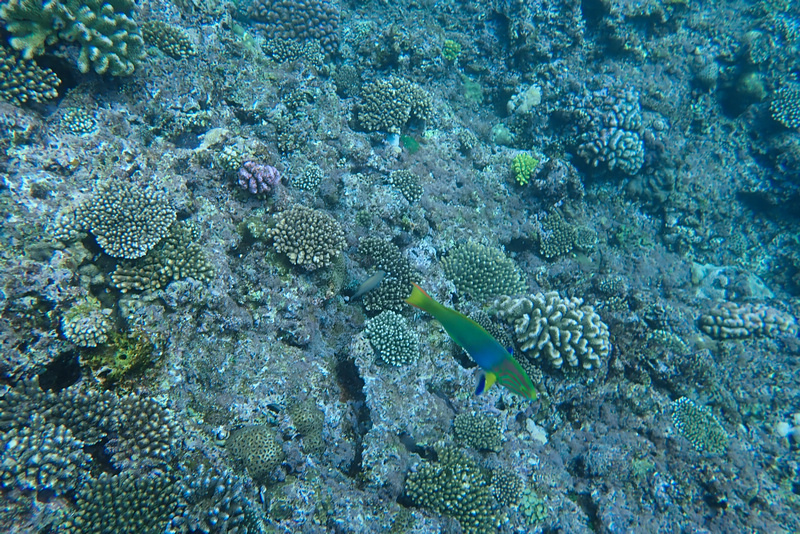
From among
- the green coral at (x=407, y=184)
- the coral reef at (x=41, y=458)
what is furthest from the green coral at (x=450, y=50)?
the coral reef at (x=41, y=458)

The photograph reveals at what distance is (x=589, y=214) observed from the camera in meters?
10.3

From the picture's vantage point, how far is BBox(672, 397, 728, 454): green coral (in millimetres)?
7043

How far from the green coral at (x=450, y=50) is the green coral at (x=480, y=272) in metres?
6.57

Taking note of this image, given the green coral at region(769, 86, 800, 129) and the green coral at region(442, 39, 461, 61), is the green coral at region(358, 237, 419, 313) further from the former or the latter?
the green coral at region(769, 86, 800, 129)

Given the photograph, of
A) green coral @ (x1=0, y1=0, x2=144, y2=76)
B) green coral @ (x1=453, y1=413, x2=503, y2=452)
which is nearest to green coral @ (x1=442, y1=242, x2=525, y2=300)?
green coral @ (x1=453, y1=413, x2=503, y2=452)

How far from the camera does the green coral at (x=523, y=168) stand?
9.41 meters

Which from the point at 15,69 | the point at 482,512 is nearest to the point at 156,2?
the point at 15,69

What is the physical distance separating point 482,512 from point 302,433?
2.87m

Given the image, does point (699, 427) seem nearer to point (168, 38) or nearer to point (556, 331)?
point (556, 331)

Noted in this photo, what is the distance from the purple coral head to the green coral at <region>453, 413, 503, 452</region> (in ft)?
17.1

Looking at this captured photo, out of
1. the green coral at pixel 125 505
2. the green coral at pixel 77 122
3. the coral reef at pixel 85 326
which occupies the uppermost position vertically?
the green coral at pixel 77 122

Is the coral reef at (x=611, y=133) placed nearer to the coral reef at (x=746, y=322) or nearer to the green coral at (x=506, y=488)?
the coral reef at (x=746, y=322)

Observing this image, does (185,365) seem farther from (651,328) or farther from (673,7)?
(673,7)

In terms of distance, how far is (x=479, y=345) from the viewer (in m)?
3.51
